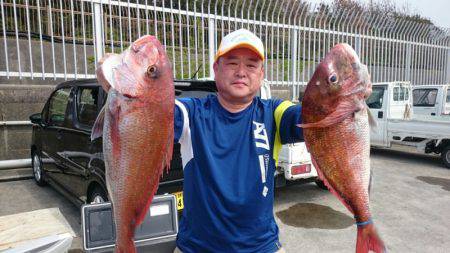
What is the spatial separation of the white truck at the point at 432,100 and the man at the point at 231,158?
1169 centimetres

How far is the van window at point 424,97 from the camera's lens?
1226 cm

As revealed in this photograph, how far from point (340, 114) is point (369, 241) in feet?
1.92

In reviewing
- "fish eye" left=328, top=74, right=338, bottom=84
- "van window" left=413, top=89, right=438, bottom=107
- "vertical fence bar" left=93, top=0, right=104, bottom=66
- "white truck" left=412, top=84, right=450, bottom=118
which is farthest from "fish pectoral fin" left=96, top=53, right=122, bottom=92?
"van window" left=413, top=89, right=438, bottom=107

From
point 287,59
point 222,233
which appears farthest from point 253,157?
point 287,59

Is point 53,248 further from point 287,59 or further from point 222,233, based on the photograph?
point 287,59

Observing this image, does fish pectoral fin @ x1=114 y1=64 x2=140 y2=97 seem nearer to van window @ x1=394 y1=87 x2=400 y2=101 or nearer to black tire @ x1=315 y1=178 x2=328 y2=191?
black tire @ x1=315 y1=178 x2=328 y2=191

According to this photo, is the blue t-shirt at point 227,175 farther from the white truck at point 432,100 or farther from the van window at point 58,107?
the white truck at point 432,100

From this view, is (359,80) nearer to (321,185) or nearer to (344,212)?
(344,212)

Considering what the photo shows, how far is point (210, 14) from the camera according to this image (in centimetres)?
868

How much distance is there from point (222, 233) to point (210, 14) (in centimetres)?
749

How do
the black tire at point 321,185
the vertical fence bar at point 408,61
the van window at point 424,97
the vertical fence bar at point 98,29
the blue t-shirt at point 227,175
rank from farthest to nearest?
1. the vertical fence bar at point 408,61
2. the van window at point 424,97
3. the vertical fence bar at point 98,29
4. the black tire at point 321,185
5. the blue t-shirt at point 227,175

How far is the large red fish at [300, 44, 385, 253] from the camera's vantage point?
160 cm

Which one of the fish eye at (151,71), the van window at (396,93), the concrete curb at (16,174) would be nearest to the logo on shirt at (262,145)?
the fish eye at (151,71)

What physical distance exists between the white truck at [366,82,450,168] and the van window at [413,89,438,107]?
1482mm
